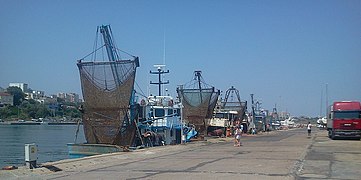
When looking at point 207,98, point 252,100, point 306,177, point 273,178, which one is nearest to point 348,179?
point 306,177

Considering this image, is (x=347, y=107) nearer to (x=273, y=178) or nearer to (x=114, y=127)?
(x=114, y=127)

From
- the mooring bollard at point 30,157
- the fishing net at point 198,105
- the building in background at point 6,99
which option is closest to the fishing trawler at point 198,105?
the fishing net at point 198,105

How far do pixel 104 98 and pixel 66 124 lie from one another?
272ft

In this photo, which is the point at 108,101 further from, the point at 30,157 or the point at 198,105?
the point at 198,105

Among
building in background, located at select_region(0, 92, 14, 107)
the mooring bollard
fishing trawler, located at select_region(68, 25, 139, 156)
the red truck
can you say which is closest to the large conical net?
fishing trawler, located at select_region(68, 25, 139, 156)

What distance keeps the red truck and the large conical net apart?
776 inches

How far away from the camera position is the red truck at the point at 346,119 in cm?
3791

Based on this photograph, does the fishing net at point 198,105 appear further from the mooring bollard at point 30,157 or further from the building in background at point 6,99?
the building in background at point 6,99

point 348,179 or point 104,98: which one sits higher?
point 104,98

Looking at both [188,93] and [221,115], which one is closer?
[188,93]

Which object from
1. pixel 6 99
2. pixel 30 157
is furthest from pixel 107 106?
pixel 6 99

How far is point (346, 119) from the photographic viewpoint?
3819 cm

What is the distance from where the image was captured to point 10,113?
94.1 m

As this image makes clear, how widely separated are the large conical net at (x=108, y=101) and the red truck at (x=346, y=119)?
776 inches
